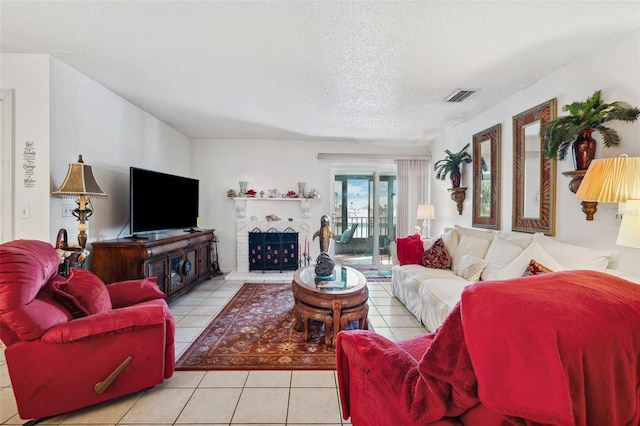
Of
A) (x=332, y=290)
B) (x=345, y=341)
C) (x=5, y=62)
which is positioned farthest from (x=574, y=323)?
Result: (x=5, y=62)

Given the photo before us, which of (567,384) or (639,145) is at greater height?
(639,145)

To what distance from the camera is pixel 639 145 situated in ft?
6.22

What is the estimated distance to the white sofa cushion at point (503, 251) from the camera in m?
2.63

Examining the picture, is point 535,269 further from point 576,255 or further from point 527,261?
point 576,255

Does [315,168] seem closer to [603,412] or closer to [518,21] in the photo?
[518,21]

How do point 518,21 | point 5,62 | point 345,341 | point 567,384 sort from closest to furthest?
point 567,384
point 345,341
point 518,21
point 5,62

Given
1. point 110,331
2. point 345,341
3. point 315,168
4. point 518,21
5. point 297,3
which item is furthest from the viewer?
point 315,168

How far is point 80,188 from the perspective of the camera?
7.74 feet

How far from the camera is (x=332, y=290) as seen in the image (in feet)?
7.98

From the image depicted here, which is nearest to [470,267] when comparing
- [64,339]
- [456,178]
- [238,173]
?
Result: [456,178]

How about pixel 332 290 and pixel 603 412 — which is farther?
pixel 332 290

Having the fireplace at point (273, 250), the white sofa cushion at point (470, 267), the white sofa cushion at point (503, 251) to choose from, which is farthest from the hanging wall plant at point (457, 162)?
the fireplace at point (273, 250)

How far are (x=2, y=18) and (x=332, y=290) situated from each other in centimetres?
311

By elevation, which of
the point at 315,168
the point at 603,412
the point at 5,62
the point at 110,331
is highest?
the point at 5,62
